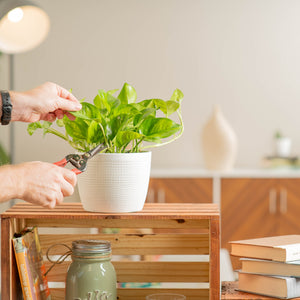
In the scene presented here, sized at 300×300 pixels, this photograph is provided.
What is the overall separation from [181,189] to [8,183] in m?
3.00

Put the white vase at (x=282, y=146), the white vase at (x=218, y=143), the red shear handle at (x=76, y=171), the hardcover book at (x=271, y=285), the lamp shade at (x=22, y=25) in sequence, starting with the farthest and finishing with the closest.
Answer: the white vase at (x=282, y=146), the white vase at (x=218, y=143), the lamp shade at (x=22, y=25), the hardcover book at (x=271, y=285), the red shear handle at (x=76, y=171)

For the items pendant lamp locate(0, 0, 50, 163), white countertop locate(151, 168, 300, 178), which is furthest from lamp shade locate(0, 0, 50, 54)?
white countertop locate(151, 168, 300, 178)

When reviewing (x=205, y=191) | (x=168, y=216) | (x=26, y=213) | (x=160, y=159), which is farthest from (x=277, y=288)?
(x=160, y=159)

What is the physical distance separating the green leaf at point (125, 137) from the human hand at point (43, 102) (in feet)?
0.36

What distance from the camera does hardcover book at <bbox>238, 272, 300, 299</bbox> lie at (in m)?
1.28

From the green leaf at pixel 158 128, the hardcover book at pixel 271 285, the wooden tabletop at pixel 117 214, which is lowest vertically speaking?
the hardcover book at pixel 271 285

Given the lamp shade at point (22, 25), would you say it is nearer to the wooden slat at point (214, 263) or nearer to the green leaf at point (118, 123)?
the green leaf at point (118, 123)

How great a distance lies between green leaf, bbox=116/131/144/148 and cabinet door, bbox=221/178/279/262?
2.84 meters

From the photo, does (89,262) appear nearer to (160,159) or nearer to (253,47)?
(160,159)

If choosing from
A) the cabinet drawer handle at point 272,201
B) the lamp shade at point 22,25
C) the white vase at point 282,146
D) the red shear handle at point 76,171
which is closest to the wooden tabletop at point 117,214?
the red shear handle at point 76,171

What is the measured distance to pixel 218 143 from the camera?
3998 millimetres

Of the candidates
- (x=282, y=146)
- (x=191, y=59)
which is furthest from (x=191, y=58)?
(x=282, y=146)

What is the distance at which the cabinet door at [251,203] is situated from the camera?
3994 mm

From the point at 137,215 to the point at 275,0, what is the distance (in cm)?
354
